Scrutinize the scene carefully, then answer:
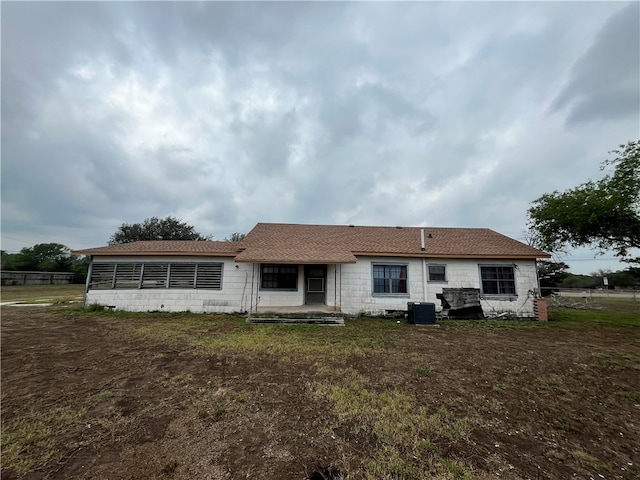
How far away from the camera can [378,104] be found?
1627 centimetres

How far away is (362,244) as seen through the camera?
40.7 feet

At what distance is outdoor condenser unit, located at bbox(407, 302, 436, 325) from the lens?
10.3 metres

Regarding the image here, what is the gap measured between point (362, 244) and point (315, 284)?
2952mm

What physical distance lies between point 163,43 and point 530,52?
15.2 m

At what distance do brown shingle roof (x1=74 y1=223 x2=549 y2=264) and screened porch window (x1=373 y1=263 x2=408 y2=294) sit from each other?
72cm

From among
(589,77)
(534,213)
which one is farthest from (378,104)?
(534,213)

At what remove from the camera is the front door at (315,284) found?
39.3 feet

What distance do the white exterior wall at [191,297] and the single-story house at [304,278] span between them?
0.04 meters

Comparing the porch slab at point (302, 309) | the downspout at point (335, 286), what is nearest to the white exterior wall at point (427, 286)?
the downspout at point (335, 286)

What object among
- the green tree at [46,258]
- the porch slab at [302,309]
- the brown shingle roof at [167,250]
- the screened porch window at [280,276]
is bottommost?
the porch slab at [302,309]

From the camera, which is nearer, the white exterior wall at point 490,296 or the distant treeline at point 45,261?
the white exterior wall at point 490,296

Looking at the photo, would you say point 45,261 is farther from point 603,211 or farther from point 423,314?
point 603,211

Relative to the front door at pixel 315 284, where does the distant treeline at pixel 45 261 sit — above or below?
above

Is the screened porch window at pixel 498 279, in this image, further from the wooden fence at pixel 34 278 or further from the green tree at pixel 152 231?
the wooden fence at pixel 34 278
